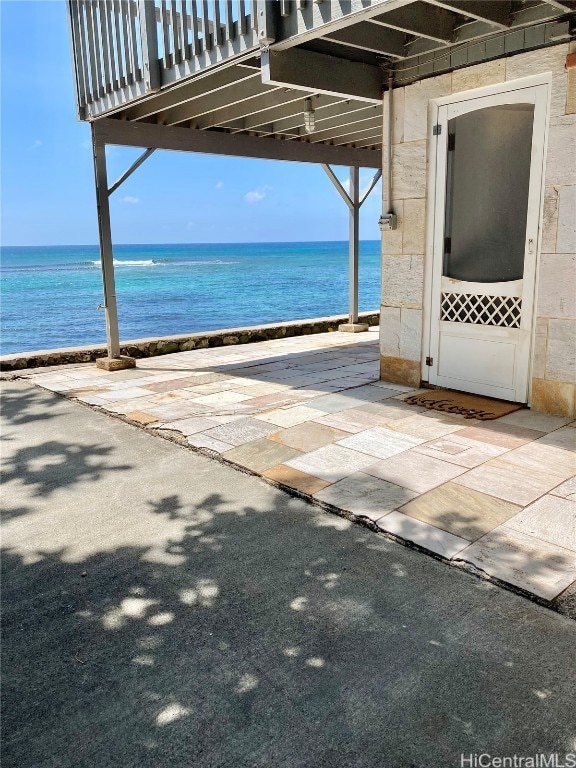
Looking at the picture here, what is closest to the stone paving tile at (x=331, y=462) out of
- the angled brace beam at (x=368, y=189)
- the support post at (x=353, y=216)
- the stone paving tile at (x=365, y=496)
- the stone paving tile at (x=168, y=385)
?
the stone paving tile at (x=365, y=496)

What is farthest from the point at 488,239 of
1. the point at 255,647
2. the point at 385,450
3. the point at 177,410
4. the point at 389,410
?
the point at 255,647

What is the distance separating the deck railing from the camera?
15.4 ft

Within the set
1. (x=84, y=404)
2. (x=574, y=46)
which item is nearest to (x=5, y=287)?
(x=84, y=404)

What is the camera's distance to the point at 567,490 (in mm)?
3170

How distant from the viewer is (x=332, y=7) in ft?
12.6

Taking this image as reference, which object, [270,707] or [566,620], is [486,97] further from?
[270,707]

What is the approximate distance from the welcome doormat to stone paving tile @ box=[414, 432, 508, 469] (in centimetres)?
64

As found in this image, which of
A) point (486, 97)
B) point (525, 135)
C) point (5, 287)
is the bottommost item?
point (5, 287)

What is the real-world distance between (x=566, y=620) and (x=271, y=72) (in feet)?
13.8

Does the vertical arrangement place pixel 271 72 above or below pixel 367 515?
above

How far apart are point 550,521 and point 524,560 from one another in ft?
1.47

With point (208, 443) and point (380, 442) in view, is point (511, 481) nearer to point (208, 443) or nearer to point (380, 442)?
point (380, 442)

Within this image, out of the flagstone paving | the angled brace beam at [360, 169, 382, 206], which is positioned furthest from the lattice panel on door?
the angled brace beam at [360, 169, 382, 206]

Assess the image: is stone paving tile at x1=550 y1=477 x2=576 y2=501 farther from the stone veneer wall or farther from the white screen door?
the white screen door
